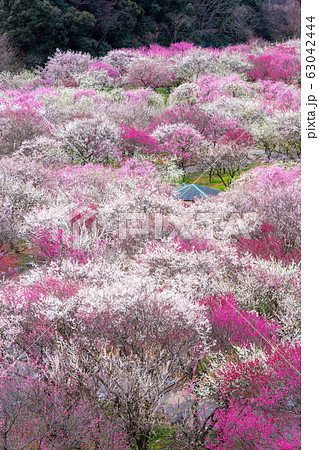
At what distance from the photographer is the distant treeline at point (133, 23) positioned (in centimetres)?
4647

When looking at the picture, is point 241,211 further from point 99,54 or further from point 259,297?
point 99,54

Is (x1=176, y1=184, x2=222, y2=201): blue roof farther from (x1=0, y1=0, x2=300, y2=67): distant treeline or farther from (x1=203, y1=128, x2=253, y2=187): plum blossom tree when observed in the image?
(x1=0, y1=0, x2=300, y2=67): distant treeline

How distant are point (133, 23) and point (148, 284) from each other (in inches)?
2112

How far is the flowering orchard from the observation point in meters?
7.04

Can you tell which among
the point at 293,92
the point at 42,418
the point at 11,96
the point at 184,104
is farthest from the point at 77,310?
the point at 11,96

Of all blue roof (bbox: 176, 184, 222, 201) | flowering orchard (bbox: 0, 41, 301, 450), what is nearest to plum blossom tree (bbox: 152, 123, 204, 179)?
flowering orchard (bbox: 0, 41, 301, 450)

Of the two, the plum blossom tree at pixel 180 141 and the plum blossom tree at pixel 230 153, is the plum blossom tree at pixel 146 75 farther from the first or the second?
the plum blossom tree at pixel 230 153

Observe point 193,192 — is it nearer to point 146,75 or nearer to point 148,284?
point 148,284

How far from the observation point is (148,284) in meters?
8.85

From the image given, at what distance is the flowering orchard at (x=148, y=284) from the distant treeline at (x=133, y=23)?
79.6 feet

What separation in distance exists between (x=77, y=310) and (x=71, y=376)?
1.57 m

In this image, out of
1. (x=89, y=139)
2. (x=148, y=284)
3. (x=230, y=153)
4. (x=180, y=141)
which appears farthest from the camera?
(x=180, y=141)

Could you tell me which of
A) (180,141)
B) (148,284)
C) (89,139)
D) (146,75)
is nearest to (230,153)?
(180,141)

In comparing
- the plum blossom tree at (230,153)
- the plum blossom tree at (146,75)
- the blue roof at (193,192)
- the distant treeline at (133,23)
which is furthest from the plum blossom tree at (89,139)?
the distant treeline at (133,23)
